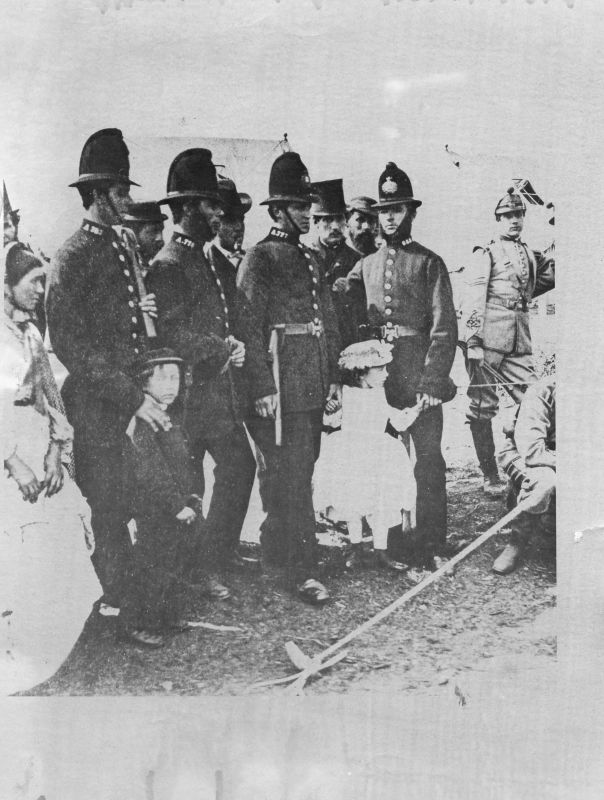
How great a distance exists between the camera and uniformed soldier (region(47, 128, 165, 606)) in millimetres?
2127

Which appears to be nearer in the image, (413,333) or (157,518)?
(157,518)

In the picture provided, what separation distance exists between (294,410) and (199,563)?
1.71ft

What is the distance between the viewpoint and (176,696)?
83.5 inches

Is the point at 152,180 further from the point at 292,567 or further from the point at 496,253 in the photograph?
the point at 292,567

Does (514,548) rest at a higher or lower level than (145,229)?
lower

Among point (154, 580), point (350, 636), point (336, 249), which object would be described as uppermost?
point (336, 249)

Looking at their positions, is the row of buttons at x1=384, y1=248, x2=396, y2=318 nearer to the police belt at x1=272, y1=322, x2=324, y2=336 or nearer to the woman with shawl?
the police belt at x1=272, y1=322, x2=324, y2=336

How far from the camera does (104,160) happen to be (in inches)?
85.6

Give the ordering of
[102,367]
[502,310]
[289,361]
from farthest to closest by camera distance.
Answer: [502,310] < [289,361] < [102,367]

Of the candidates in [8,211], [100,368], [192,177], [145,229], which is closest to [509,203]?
[192,177]

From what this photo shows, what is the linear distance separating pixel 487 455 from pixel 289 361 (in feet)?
2.20

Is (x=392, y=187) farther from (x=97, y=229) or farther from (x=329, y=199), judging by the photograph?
(x=97, y=229)

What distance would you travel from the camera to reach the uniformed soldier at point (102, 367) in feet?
6.98

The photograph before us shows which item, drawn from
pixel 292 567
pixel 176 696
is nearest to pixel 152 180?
pixel 292 567
